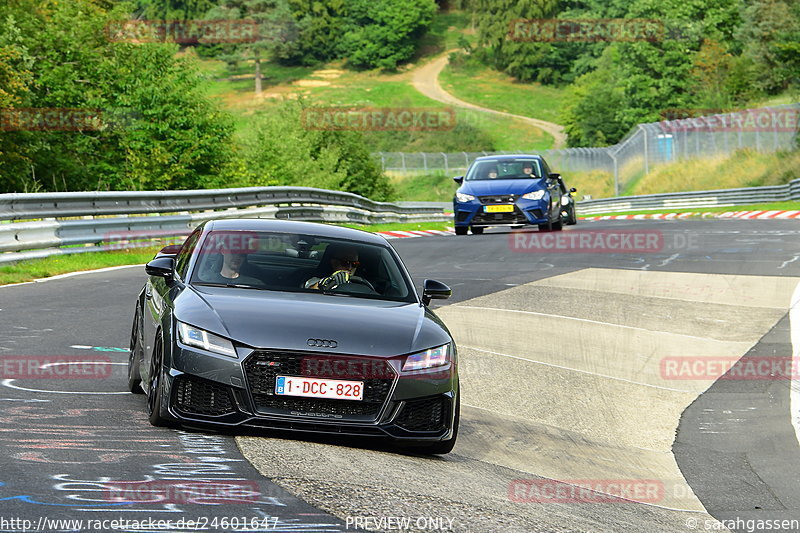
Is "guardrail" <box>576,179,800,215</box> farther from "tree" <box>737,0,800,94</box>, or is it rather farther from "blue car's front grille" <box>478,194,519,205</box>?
"blue car's front grille" <box>478,194,519,205</box>

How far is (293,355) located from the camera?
6977mm

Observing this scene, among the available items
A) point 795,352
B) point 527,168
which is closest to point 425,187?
point 527,168

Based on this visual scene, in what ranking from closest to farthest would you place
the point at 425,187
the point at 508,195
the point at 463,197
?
the point at 508,195 → the point at 463,197 → the point at 425,187

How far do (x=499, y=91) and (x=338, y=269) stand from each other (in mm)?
140162

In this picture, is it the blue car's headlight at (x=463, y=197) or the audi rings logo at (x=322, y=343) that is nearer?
the audi rings logo at (x=322, y=343)

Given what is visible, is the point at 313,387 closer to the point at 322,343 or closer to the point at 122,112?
the point at 322,343

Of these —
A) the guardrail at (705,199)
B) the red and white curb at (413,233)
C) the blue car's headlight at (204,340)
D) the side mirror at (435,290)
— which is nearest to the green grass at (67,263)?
the red and white curb at (413,233)

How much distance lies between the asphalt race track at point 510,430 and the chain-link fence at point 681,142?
34582 mm

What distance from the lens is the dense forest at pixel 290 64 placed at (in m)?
41.2

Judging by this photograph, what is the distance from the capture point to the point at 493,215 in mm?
26719

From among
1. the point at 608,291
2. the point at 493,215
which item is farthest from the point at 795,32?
the point at 608,291

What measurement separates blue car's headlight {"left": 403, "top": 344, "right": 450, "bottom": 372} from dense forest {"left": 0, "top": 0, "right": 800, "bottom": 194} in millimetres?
19112

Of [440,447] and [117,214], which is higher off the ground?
[440,447]

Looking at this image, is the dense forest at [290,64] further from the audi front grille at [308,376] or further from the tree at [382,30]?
the audi front grille at [308,376]
